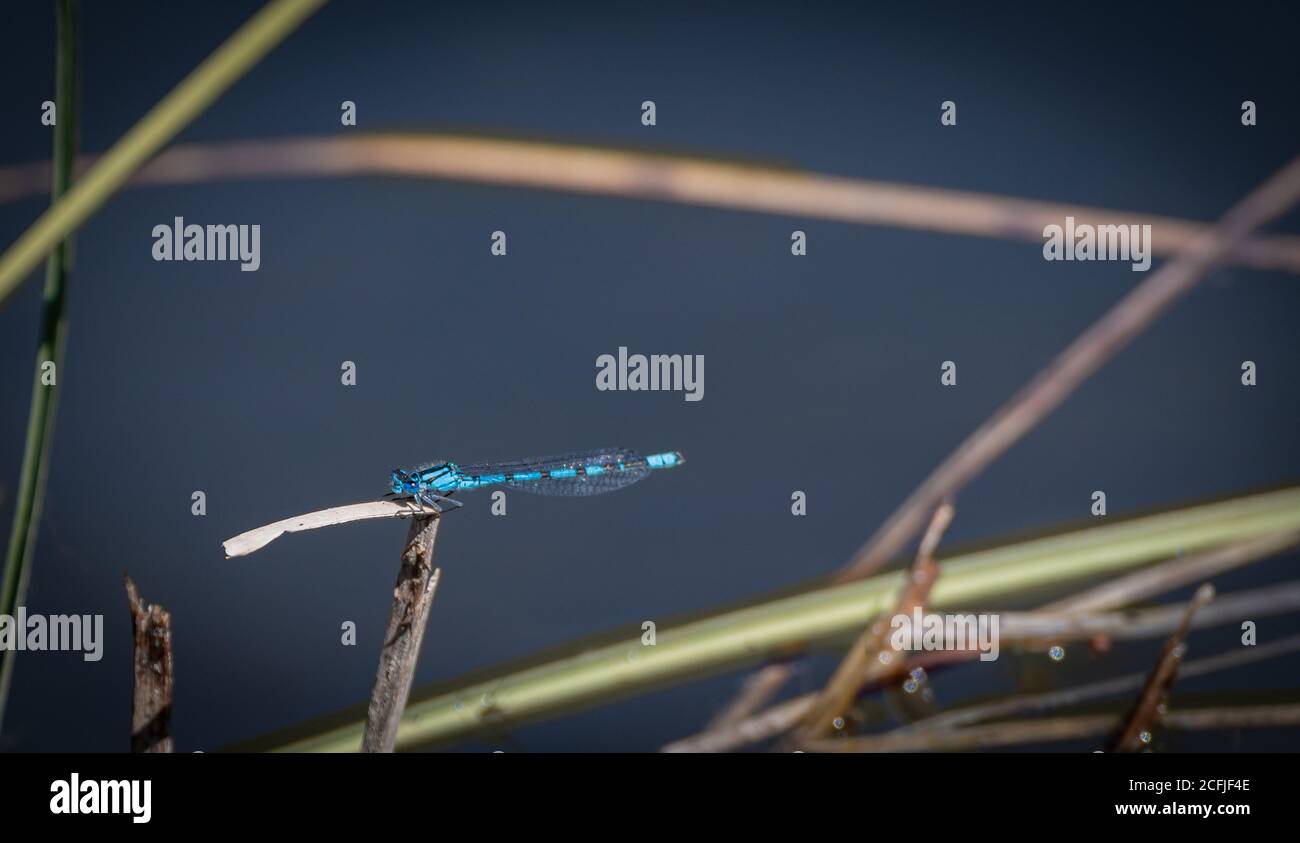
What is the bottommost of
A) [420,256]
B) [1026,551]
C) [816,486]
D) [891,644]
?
[891,644]

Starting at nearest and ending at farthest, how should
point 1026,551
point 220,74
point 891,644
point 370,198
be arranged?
point 220,74
point 1026,551
point 891,644
point 370,198

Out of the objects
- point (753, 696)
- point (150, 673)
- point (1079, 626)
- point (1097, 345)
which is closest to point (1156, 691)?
point (1079, 626)

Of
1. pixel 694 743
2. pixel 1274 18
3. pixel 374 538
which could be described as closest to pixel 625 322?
pixel 374 538

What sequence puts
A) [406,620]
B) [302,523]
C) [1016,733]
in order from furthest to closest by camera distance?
[1016,733], [406,620], [302,523]

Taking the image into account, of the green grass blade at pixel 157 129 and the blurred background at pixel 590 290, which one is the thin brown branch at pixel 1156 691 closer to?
the blurred background at pixel 590 290

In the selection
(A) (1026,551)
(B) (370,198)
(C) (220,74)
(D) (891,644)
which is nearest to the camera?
(C) (220,74)

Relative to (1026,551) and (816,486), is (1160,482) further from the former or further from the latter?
(816,486)

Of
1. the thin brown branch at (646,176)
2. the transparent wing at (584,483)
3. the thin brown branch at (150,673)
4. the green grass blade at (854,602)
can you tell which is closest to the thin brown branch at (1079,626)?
the green grass blade at (854,602)

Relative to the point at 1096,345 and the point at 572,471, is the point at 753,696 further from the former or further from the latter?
the point at 1096,345
